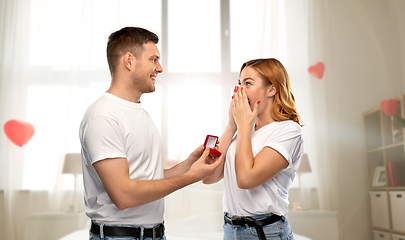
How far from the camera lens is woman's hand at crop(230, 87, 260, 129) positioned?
1393 millimetres

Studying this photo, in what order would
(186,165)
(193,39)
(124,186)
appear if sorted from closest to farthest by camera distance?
(124,186), (186,165), (193,39)

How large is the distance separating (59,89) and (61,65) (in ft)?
0.83

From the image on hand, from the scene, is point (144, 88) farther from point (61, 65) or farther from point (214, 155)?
point (61, 65)

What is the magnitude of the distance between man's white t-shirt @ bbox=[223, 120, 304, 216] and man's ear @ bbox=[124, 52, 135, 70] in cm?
54

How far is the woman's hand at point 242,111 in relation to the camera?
1.39 meters

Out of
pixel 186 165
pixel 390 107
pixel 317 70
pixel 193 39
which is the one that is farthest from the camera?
pixel 193 39

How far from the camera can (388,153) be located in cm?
356

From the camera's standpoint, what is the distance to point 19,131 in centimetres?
364

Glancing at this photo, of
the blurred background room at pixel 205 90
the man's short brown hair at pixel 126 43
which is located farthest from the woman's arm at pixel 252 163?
the blurred background room at pixel 205 90

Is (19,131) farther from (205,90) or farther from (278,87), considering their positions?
(278,87)

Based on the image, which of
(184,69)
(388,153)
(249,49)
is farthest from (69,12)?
(388,153)

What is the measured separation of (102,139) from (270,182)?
63 centimetres

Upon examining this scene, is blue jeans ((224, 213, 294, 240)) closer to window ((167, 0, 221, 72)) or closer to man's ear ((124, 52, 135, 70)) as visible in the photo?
man's ear ((124, 52, 135, 70))

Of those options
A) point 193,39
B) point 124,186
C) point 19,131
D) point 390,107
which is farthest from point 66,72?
point 390,107
